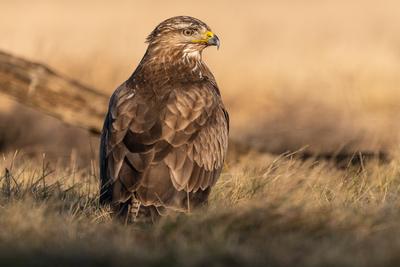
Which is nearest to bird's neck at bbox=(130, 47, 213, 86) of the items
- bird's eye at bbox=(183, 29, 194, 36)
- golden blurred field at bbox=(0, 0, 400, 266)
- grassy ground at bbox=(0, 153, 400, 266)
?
bird's eye at bbox=(183, 29, 194, 36)

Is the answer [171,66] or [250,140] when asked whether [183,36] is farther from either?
[250,140]

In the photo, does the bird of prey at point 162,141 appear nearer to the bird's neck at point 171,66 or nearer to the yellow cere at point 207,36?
the bird's neck at point 171,66

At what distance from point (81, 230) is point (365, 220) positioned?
1712 millimetres

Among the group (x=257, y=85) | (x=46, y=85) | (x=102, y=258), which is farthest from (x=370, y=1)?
(x=102, y=258)

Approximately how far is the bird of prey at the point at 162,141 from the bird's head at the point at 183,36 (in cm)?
14

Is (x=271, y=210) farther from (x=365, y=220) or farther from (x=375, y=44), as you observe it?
(x=375, y=44)

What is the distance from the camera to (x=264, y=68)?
1653 centimetres

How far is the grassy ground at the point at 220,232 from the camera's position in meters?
5.56

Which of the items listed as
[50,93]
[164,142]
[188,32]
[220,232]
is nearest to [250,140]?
[50,93]

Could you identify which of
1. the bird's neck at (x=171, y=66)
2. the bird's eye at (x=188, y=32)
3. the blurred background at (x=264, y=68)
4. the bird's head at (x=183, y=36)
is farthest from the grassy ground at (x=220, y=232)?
the blurred background at (x=264, y=68)

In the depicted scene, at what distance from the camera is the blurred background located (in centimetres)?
1237

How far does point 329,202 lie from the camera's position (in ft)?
23.3

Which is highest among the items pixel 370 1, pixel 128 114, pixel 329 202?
pixel 128 114

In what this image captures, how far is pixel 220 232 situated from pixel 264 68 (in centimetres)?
1077
